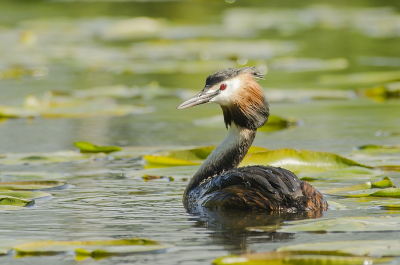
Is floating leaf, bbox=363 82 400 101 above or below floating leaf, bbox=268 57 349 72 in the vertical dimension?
below

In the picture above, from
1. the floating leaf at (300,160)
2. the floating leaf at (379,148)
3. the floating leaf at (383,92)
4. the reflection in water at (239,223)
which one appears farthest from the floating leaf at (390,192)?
the floating leaf at (383,92)

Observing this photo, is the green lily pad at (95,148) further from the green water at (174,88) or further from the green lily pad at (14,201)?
the green lily pad at (14,201)

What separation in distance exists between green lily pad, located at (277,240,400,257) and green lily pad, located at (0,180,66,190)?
9.66 feet

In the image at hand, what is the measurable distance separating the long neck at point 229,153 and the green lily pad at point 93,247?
6.24 feet

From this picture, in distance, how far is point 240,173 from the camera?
19.4ft

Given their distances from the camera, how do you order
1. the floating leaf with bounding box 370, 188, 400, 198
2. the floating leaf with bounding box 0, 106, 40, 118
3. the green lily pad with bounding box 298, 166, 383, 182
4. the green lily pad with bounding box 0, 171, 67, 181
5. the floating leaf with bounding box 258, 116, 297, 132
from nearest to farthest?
1. the floating leaf with bounding box 370, 188, 400, 198
2. the green lily pad with bounding box 298, 166, 383, 182
3. the green lily pad with bounding box 0, 171, 67, 181
4. the floating leaf with bounding box 258, 116, 297, 132
5. the floating leaf with bounding box 0, 106, 40, 118

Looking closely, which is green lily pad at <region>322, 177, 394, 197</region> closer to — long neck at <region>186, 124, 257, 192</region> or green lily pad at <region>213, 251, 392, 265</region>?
long neck at <region>186, 124, 257, 192</region>

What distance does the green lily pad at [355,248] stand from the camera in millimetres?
4281

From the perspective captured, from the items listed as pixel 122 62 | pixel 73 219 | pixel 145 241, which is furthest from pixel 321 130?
pixel 122 62

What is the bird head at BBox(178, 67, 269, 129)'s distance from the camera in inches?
247

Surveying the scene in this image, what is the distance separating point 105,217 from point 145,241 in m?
1.07

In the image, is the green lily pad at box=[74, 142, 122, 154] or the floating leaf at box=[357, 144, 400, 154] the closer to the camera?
the floating leaf at box=[357, 144, 400, 154]

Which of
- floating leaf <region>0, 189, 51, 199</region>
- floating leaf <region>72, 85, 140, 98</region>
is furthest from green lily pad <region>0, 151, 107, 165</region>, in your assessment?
floating leaf <region>72, 85, 140, 98</region>

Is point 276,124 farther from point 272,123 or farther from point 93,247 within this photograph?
point 93,247
